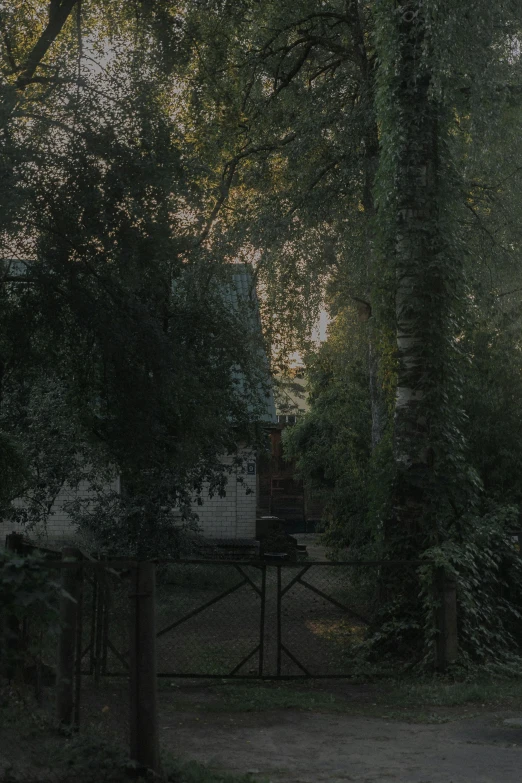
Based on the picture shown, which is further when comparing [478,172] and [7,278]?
[478,172]

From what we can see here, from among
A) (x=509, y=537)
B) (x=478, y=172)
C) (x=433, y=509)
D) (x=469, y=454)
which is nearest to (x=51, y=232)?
(x=433, y=509)

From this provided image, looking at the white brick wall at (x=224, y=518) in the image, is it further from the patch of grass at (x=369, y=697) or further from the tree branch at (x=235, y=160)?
the patch of grass at (x=369, y=697)

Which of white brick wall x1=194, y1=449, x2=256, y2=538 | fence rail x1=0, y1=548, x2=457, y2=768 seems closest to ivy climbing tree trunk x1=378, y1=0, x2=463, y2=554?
fence rail x1=0, y1=548, x2=457, y2=768

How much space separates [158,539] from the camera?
1903cm

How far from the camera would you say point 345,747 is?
7.64m

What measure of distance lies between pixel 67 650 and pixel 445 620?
18.1ft

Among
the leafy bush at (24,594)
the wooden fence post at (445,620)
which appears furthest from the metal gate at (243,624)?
the leafy bush at (24,594)

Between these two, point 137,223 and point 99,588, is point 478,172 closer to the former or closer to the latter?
point 137,223

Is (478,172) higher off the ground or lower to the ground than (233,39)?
lower

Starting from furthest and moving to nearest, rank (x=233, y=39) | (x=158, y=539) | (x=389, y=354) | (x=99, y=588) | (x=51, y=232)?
(x=158, y=539)
(x=233, y=39)
(x=389, y=354)
(x=51, y=232)
(x=99, y=588)

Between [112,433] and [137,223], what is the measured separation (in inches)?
116

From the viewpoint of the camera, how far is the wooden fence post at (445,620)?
1098 cm

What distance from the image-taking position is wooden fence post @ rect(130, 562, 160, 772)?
19.5ft

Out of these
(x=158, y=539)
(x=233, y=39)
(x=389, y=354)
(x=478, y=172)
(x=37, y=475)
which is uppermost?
(x=233, y=39)
